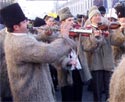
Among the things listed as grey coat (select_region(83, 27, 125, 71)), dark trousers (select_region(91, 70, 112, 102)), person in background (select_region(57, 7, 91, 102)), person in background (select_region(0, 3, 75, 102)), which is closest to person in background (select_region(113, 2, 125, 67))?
grey coat (select_region(83, 27, 125, 71))

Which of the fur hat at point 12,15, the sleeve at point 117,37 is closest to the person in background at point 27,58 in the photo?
the fur hat at point 12,15

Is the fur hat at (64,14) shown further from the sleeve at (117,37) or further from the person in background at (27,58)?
the person in background at (27,58)

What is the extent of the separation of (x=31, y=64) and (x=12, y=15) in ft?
1.83

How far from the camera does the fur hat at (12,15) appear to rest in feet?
13.1

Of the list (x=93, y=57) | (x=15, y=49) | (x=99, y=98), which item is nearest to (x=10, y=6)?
(x=15, y=49)

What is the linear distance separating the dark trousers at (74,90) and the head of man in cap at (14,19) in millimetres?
2613

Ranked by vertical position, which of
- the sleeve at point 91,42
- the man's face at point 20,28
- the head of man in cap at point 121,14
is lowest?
the sleeve at point 91,42

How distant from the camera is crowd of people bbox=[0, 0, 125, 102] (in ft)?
12.5

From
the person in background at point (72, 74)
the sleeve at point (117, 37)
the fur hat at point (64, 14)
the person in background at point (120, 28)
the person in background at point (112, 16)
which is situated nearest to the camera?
the person in background at point (72, 74)

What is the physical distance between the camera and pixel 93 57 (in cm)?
696

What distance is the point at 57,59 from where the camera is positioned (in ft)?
12.9

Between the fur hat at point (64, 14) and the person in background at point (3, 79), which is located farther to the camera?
the fur hat at point (64, 14)

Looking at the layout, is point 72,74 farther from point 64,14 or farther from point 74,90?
Result: point 64,14

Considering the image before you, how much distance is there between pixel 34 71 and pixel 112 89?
80.5 inches
